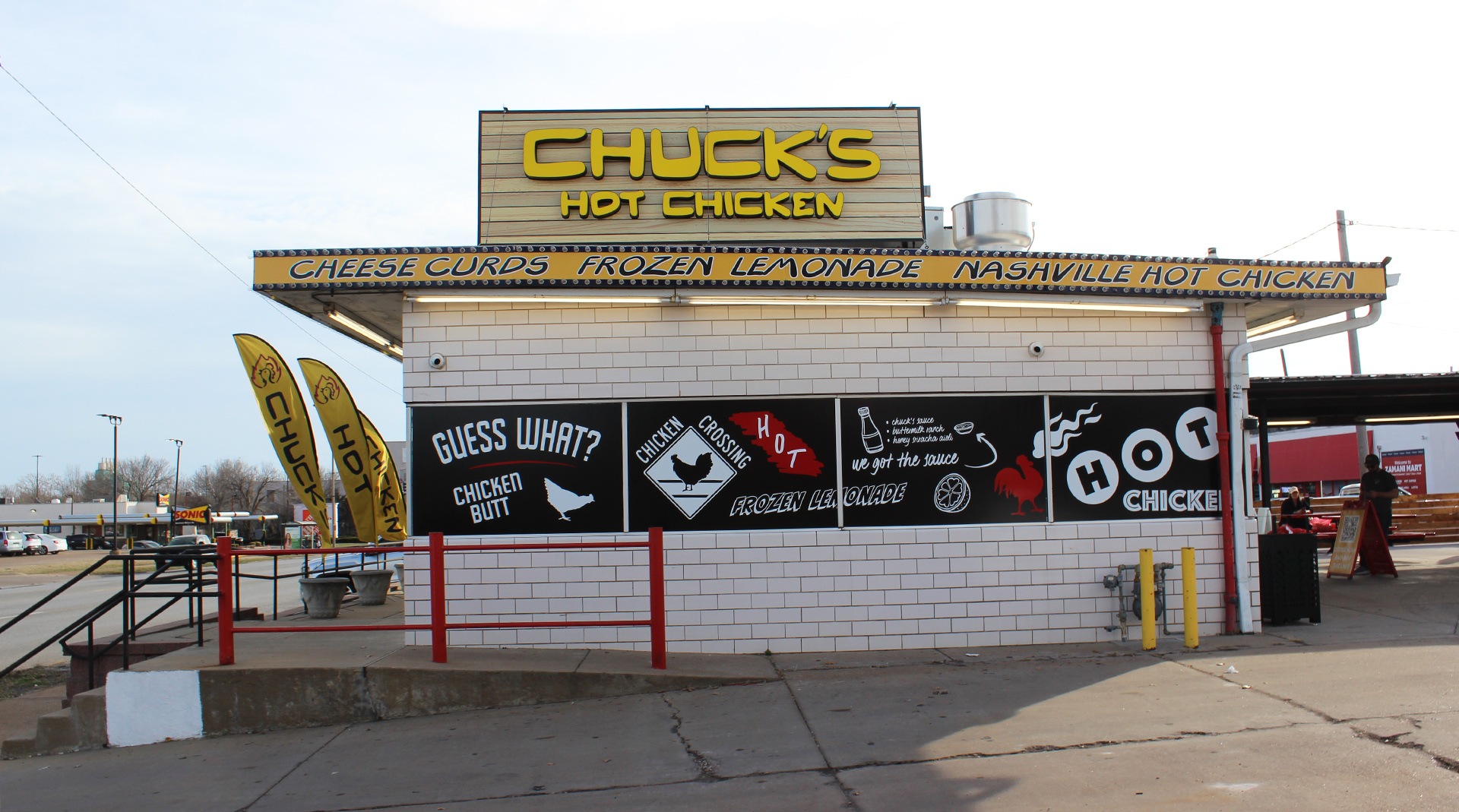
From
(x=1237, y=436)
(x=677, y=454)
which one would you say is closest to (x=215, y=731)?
(x=677, y=454)

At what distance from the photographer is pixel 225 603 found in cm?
687

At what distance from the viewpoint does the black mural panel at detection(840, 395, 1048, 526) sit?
339 inches

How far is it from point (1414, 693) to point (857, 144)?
7302mm

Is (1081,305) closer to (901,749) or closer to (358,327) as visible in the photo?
(901,749)

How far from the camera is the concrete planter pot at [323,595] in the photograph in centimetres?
1035

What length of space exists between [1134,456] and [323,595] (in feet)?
29.4

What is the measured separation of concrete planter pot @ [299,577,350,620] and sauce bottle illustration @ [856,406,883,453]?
6212 mm

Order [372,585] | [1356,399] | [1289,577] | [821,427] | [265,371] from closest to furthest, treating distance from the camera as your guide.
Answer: [821,427] → [1289,577] → [265,371] → [372,585] → [1356,399]

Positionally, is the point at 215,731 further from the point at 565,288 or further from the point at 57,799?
the point at 565,288

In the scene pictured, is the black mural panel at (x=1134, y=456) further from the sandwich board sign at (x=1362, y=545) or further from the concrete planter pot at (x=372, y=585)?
the concrete planter pot at (x=372, y=585)

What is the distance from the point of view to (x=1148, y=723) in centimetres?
585

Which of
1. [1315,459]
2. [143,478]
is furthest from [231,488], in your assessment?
[1315,459]

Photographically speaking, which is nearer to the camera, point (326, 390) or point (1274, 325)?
point (1274, 325)

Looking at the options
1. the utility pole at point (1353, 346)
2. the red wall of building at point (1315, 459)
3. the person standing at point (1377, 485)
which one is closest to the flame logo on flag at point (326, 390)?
the person standing at point (1377, 485)
